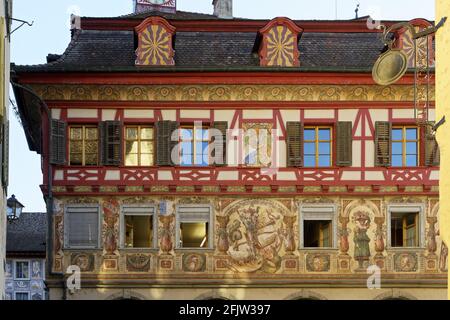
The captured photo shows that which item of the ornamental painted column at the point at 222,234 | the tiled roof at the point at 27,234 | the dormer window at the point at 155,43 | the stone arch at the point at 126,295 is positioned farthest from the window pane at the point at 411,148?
the tiled roof at the point at 27,234

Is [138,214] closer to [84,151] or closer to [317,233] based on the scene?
[84,151]

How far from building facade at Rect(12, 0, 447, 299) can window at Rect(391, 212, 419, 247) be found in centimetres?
3

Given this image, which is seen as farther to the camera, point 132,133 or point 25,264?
point 25,264

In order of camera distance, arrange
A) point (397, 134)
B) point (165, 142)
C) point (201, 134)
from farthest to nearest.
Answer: point (397, 134) < point (201, 134) < point (165, 142)

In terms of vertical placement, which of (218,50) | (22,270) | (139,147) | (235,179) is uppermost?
(218,50)

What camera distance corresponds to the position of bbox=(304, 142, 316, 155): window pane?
30266mm

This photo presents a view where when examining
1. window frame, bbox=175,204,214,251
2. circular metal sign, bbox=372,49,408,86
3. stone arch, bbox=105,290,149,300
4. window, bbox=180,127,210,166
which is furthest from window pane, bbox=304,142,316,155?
circular metal sign, bbox=372,49,408,86

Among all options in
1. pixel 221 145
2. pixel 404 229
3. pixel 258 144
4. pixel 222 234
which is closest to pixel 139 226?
pixel 222 234

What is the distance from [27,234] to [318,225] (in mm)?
43335

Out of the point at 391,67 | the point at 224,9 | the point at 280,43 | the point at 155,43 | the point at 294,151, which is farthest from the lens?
the point at 224,9

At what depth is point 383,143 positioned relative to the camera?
98.6 ft
